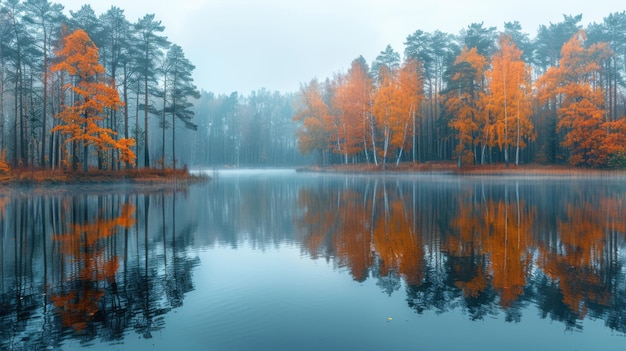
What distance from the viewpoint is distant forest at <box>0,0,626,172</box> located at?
129 feet

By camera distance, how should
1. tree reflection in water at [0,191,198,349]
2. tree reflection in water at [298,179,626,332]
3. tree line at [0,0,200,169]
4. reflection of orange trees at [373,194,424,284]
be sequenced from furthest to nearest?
tree line at [0,0,200,169]
reflection of orange trees at [373,194,424,284]
tree reflection in water at [298,179,626,332]
tree reflection in water at [0,191,198,349]

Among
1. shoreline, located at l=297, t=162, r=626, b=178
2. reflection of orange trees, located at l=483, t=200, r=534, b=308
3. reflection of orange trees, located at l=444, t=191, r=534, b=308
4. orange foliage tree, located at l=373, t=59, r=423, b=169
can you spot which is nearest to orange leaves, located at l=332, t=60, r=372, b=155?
orange foliage tree, located at l=373, t=59, r=423, b=169

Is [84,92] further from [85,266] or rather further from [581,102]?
[581,102]

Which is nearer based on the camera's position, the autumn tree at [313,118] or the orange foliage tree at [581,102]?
the orange foliage tree at [581,102]

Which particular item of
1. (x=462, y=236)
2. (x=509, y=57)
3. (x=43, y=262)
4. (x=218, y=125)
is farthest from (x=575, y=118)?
(x=218, y=125)

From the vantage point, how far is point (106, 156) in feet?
155

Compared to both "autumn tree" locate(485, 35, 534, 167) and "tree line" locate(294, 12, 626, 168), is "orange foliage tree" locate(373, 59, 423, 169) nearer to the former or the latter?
"tree line" locate(294, 12, 626, 168)

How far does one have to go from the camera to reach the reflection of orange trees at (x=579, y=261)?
8.66m

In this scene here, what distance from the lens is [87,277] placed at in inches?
403

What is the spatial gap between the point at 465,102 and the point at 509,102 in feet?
16.3

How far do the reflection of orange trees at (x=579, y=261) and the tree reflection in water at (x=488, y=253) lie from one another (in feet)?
0.07

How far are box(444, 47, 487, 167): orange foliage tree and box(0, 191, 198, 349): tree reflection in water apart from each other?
136ft

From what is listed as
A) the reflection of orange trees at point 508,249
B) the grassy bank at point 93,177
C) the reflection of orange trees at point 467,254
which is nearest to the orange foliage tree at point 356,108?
the grassy bank at point 93,177

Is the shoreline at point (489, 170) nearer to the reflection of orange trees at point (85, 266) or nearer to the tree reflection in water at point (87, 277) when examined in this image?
the tree reflection in water at point (87, 277)
